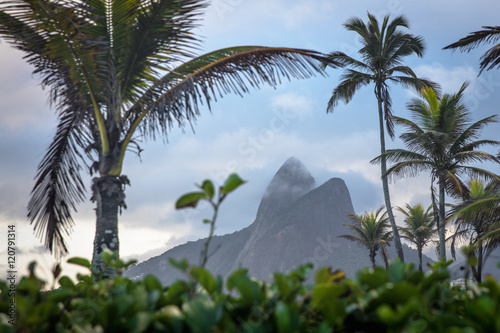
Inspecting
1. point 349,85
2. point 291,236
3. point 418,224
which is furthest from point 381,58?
point 291,236

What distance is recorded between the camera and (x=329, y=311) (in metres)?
1.06

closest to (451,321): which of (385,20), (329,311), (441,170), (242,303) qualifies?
(329,311)

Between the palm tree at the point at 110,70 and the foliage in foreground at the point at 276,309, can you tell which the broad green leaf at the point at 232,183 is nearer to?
the foliage in foreground at the point at 276,309

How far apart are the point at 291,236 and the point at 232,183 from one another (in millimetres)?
102368

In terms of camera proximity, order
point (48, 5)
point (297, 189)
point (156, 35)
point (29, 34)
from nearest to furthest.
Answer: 1. point (48, 5)
2. point (29, 34)
3. point (156, 35)
4. point (297, 189)

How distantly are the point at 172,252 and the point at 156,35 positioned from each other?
10871 cm

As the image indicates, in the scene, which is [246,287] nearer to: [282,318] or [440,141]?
[282,318]

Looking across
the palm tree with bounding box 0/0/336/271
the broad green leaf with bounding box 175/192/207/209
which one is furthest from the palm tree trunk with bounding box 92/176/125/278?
the broad green leaf with bounding box 175/192/207/209

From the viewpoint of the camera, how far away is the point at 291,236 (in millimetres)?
101750

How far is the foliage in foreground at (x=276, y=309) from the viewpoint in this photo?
3.20 feet

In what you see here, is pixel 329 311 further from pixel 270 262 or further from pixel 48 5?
pixel 270 262

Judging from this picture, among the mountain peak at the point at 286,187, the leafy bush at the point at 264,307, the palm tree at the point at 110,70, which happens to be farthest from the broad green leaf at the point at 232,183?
the mountain peak at the point at 286,187

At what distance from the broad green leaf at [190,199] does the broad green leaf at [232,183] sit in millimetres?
84

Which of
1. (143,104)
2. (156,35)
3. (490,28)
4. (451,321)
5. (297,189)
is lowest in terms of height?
(451,321)
